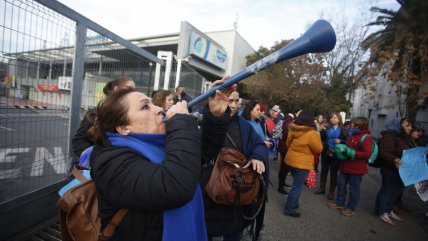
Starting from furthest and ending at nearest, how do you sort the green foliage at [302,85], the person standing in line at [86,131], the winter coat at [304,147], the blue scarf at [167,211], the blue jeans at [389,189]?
the green foliage at [302,85], the blue jeans at [389,189], the winter coat at [304,147], the person standing in line at [86,131], the blue scarf at [167,211]

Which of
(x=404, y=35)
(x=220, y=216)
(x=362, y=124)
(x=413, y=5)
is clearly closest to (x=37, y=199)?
(x=220, y=216)

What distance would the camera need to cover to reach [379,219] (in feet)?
15.8

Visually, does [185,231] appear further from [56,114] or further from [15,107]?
[56,114]

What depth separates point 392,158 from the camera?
14.5ft

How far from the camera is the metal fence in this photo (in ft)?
7.86

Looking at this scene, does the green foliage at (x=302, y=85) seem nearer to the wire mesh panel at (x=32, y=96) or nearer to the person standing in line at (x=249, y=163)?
the wire mesh panel at (x=32, y=96)

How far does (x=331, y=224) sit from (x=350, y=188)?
0.76 m

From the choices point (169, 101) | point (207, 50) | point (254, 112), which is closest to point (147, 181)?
point (169, 101)

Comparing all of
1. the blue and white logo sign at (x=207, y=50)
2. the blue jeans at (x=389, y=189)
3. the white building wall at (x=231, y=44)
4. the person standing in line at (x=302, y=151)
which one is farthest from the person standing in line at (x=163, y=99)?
the white building wall at (x=231, y=44)

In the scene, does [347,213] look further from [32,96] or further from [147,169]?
[32,96]

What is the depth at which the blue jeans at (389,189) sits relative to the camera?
4.59m

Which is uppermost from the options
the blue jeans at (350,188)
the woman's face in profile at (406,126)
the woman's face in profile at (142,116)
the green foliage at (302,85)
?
the green foliage at (302,85)

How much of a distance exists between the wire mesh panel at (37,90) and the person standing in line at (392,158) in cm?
462

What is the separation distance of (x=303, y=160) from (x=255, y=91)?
1921 cm
